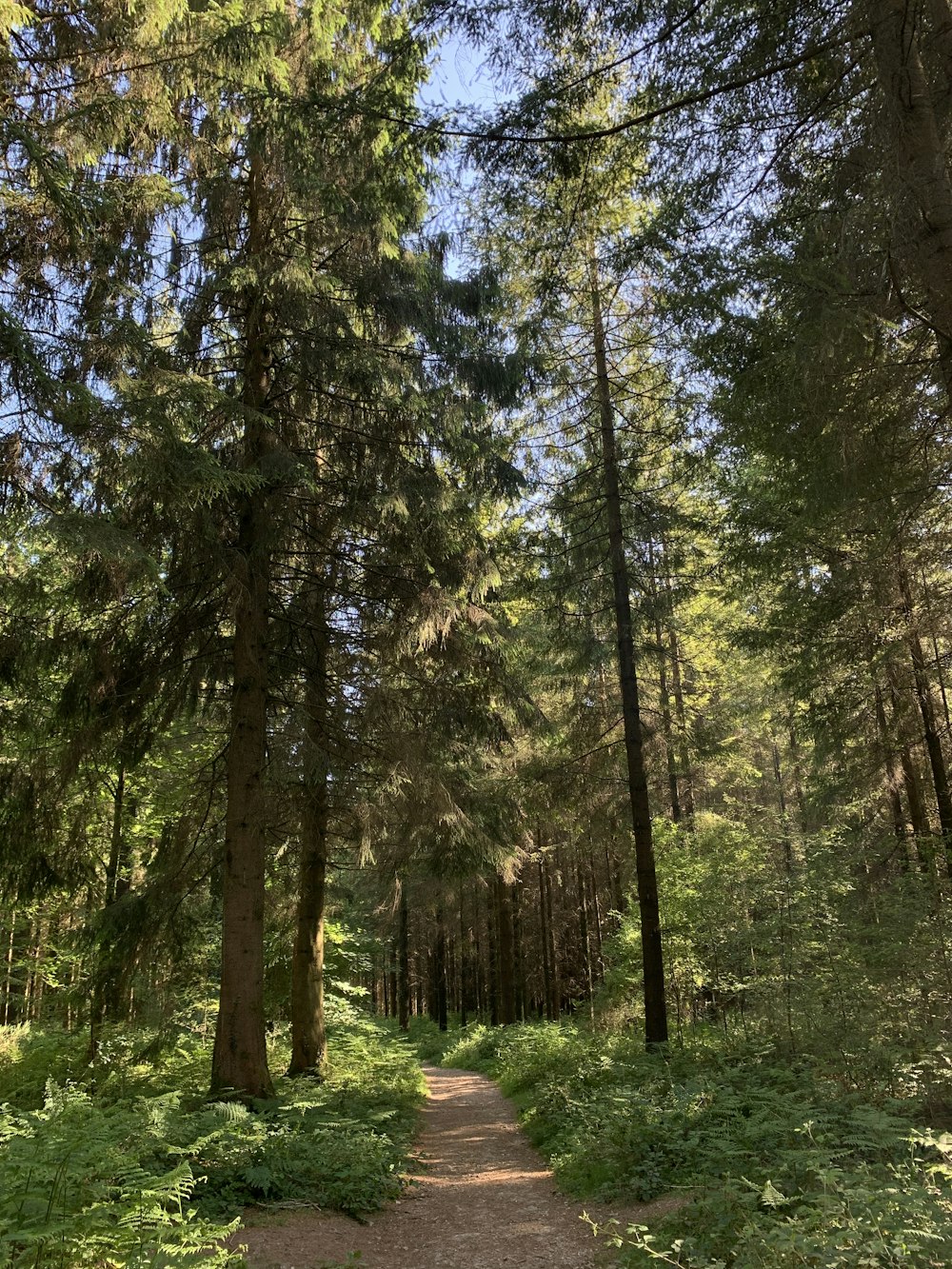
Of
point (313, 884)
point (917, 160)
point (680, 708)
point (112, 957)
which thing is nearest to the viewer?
point (917, 160)

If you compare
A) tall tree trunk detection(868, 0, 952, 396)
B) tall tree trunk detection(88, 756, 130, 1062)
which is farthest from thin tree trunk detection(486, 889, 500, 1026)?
tall tree trunk detection(868, 0, 952, 396)

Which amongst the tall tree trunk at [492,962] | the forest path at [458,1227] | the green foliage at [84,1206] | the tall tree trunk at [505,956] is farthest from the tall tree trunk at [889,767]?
the tall tree trunk at [492,962]

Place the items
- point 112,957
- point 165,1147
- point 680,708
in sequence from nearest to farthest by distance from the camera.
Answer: point 165,1147, point 112,957, point 680,708

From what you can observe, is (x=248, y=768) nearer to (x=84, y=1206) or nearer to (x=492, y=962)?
(x=84, y=1206)

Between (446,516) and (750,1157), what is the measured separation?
22.3ft

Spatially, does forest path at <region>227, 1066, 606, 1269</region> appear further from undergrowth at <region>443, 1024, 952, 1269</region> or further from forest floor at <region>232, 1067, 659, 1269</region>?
undergrowth at <region>443, 1024, 952, 1269</region>

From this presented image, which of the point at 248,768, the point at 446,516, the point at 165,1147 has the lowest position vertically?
the point at 165,1147

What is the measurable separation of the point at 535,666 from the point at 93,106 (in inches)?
428

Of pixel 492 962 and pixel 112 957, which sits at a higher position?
pixel 112 957

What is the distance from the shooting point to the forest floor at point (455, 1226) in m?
5.14

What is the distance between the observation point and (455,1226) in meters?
6.25

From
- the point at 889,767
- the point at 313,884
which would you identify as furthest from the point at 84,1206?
the point at 889,767

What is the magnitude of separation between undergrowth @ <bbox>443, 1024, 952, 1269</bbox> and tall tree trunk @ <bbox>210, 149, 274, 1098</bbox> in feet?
11.2

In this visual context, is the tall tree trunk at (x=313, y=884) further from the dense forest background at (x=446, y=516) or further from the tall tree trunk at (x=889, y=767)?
the tall tree trunk at (x=889, y=767)
